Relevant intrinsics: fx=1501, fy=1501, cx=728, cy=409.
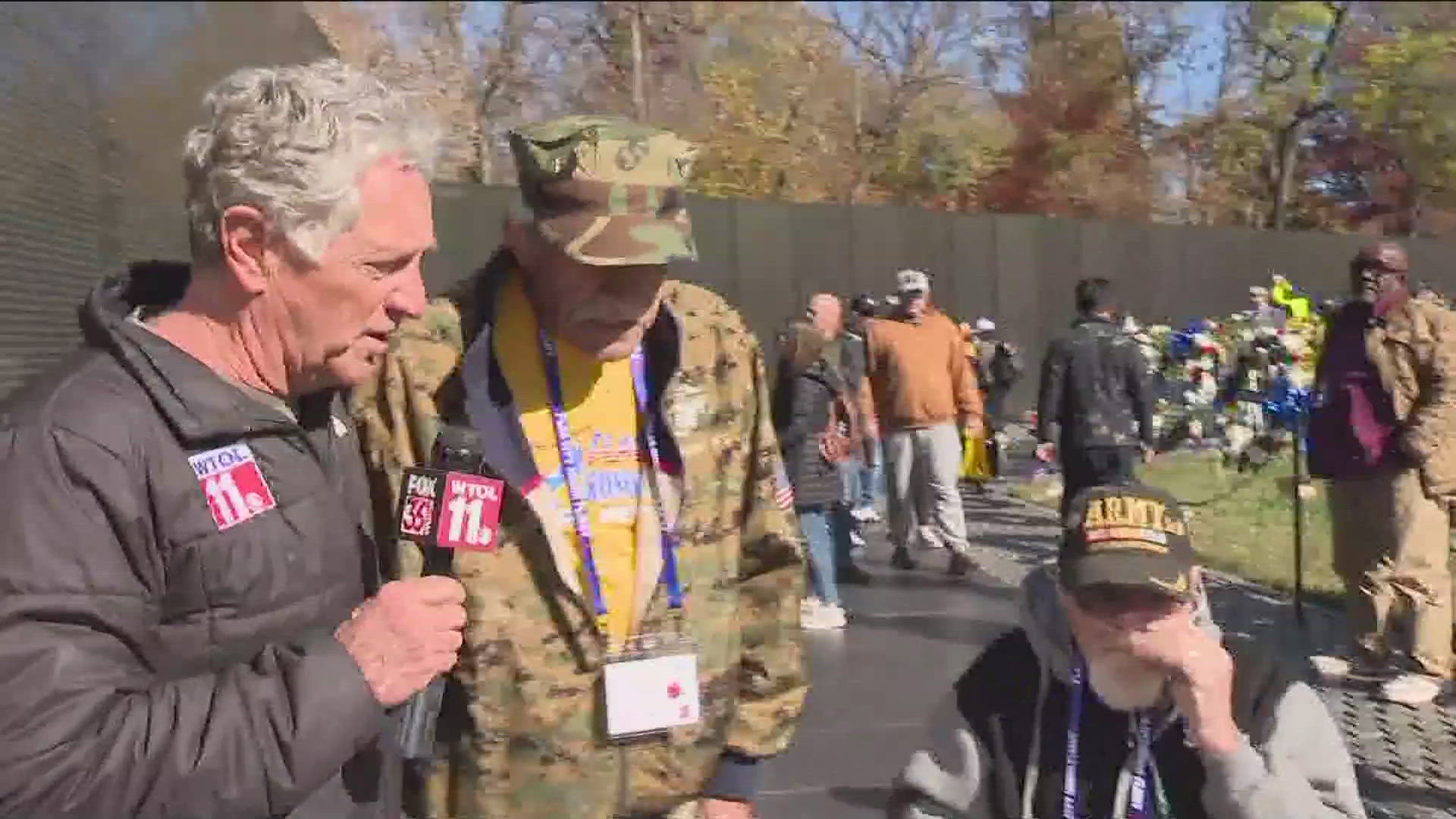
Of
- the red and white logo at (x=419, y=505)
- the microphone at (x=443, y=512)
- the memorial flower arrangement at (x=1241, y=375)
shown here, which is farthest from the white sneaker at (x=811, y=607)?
the red and white logo at (x=419, y=505)

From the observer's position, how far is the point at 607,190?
2.23 m

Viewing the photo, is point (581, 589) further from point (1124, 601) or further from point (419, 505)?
point (1124, 601)

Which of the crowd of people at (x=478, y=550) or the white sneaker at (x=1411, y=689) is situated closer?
the crowd of people at (x=478, y=550)

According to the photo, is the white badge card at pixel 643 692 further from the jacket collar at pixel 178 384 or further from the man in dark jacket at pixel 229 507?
the jacket collar at pixel 178 384

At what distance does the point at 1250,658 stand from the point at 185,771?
1.58m

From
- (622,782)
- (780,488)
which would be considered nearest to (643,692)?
(622,782)

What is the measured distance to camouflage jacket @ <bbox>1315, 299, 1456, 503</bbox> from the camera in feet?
11.9

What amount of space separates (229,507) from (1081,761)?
1.41 m

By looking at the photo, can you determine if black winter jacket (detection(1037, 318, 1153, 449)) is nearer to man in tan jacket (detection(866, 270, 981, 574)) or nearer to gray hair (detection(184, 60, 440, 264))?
man in tan jacket (detection(866, 270, 981, 574))

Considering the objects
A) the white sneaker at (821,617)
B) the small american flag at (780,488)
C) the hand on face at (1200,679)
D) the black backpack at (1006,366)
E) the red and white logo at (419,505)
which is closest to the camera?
the red and white logo at (419,505)

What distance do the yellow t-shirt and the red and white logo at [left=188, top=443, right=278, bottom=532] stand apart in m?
0.74

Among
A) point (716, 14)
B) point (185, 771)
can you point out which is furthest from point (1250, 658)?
point (716, 14)

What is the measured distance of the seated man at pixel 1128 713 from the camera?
218 cm

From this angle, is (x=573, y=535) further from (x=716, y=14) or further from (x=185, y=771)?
(x=716, y=14)
